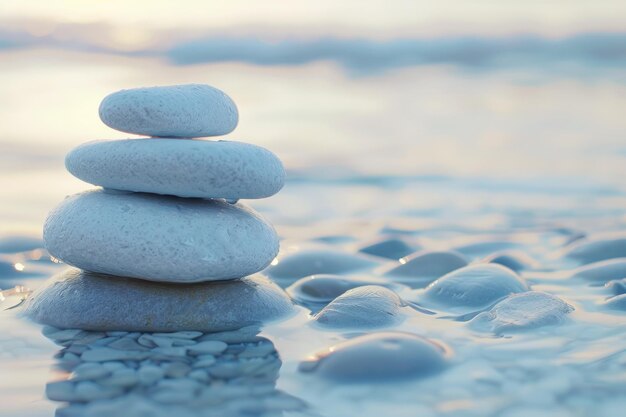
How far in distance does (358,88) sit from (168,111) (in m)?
8.04

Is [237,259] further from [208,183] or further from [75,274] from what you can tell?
[75,274]

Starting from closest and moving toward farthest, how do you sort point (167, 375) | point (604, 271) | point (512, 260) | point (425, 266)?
1. point (167, 375)
2. point (604, 271)
3. point (425, 266)
4. point (512, 260)

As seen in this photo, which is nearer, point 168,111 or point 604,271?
point 168,111

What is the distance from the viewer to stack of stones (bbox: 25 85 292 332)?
2.93 metres

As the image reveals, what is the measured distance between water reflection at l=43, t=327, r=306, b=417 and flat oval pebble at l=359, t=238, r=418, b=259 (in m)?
1.36

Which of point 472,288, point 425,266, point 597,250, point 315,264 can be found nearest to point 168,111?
point 315,264

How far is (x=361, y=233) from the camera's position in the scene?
468 centimetres

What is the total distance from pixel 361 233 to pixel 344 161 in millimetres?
2102

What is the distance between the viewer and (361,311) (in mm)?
2998

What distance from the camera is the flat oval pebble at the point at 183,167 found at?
2.96 meters

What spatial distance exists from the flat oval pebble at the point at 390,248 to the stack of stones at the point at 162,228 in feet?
3.67

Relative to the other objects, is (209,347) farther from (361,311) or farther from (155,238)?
(361,311)

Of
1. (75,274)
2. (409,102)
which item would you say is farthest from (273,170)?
(409,102)

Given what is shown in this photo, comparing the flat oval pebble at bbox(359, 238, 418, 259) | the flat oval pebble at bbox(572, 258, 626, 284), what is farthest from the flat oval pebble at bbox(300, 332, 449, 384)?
the flat oval pebble at bbox(359, 238, 418, 259)
